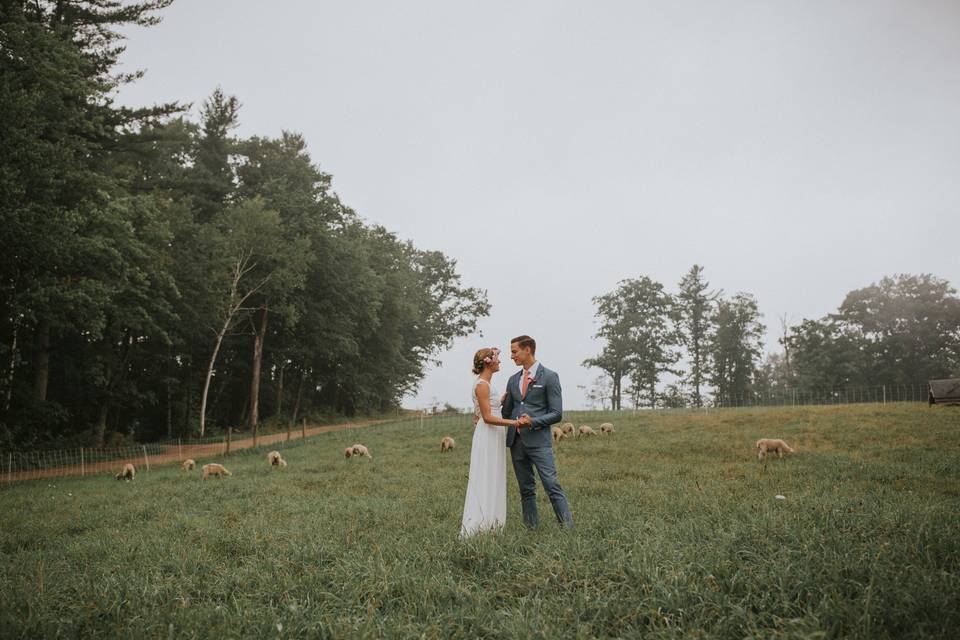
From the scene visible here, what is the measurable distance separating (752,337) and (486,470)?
60515 millimetres

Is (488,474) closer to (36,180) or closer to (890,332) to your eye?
(36,180)

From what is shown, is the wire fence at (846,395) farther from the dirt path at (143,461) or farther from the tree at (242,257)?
the dirt path at (143,461)

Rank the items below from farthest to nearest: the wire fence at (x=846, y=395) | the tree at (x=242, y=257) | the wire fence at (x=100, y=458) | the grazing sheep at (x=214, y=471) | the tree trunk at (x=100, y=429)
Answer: the wire fence at (x=846, y=395), the tree at (x=242, y=257), the tree trunk at (x=100, y=429), the wire fence at (x=100, y=458), the grazing sheep at (x=214, y=471)

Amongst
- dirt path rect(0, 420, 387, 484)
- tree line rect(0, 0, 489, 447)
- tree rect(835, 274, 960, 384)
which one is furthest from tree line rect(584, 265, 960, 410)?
dirt path rect(0, 420, 387, 484)

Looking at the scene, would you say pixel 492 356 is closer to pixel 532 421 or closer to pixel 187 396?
pixel 532 421

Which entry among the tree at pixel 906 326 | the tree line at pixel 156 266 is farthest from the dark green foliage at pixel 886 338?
the tree line at pixel 156 266

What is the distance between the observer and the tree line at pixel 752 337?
176 ft

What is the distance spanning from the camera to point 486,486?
5770mm

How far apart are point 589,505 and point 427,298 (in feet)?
153

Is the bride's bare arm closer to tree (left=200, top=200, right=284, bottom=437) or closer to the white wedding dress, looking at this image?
the white wedding dress

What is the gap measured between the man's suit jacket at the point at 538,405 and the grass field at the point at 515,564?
1.07 meters

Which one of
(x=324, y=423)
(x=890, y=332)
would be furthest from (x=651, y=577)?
(x=890, y=332)

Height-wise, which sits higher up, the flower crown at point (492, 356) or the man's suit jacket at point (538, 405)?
the flower crown at point (492, 356)

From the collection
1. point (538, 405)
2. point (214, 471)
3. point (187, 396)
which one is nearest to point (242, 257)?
point (187, 396)
